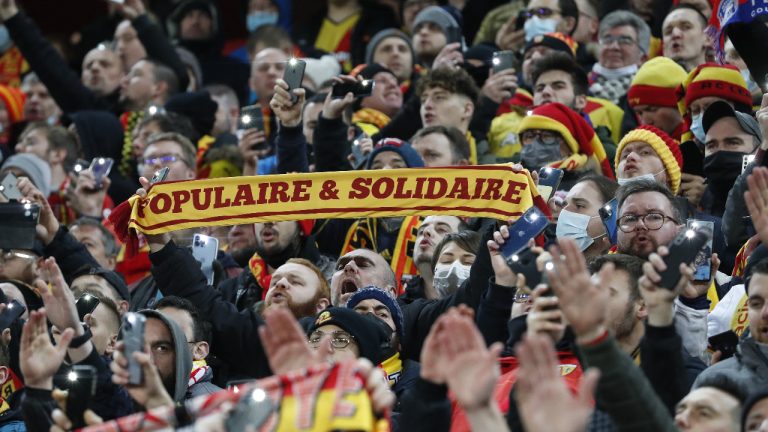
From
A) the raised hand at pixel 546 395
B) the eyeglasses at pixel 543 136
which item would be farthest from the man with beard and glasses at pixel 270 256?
the raised hand at pixel 546 395

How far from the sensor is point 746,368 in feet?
24.6

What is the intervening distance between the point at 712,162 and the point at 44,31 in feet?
34.8

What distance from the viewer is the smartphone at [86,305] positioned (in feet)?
32.3

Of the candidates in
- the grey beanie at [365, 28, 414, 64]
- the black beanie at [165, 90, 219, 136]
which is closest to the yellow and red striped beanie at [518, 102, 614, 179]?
the grey beanie at [365, 28, 414, 64]

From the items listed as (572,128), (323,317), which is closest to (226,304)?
(323,317)

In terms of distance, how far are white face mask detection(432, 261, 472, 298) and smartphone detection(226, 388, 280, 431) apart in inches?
133

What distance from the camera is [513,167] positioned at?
363 inches

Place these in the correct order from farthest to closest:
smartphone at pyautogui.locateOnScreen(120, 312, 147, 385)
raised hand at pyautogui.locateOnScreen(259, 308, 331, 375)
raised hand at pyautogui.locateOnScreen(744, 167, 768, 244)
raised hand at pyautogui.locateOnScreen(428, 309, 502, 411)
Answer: raised hand at pyautogui.locateOnScreen(744, 167, 768, 244) → smartphone at pyautogui.locateOnScreen(120, 312, 147, 385) → raised hand at pyautogui.locateOnScreen(259, 308, 331, 375) → raised hand at pyautogui.locateOnScreen(428, 309, 502, 411)

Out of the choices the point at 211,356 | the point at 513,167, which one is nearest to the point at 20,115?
the point at 211,356

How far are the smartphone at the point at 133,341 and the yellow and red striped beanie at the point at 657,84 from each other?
4805 mm

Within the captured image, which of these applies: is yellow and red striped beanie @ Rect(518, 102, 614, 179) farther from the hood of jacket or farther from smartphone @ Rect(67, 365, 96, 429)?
smartphone @ Rect(67, 365, 96, 429)

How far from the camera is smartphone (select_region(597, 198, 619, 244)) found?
919cm

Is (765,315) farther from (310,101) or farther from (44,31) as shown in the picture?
(44,31)

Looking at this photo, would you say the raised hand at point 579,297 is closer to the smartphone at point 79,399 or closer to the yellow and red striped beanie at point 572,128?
the smartphone at point 79,399
